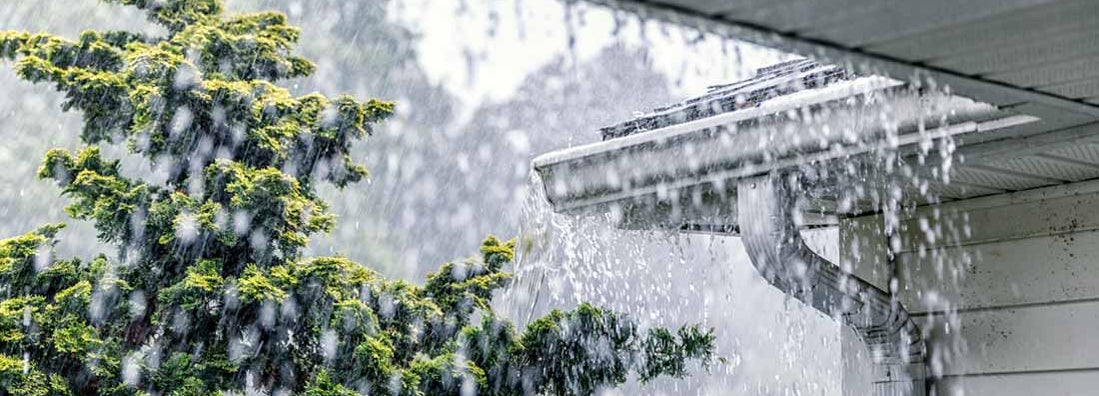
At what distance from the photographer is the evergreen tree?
619 cm

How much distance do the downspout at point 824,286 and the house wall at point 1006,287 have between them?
0.12 m

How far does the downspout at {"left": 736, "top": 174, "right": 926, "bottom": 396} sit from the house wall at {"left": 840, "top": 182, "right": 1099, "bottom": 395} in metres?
0.12

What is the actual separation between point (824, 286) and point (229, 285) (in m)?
3.27

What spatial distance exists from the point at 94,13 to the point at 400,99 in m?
4.02

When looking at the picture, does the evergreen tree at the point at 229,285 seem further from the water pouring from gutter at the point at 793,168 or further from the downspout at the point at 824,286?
the downspout at the point at 824,286

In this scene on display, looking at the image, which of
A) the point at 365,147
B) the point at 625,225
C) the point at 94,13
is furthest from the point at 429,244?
the point at 625,225

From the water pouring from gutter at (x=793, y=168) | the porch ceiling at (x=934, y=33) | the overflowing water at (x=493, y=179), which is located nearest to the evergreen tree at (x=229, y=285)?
the water pouring from gutter at (x=793, y=168)

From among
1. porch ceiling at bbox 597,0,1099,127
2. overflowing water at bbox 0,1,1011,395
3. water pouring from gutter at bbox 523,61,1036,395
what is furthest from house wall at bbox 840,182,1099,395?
overflowing water at bbox 0,1,1011,395

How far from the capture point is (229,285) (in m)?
6.36

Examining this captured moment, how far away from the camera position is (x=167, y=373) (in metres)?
6.20

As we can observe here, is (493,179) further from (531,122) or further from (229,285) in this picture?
(229,285)

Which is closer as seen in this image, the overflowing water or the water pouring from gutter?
the water pouring from gutter

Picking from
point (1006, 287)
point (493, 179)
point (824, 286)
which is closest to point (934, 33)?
point (824, 286)

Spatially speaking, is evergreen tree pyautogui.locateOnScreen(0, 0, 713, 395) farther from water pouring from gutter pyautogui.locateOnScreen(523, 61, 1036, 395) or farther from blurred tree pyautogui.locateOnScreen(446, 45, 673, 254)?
blurred tree pyautogui.locateOnScreen(446, 45, 673, 254)
